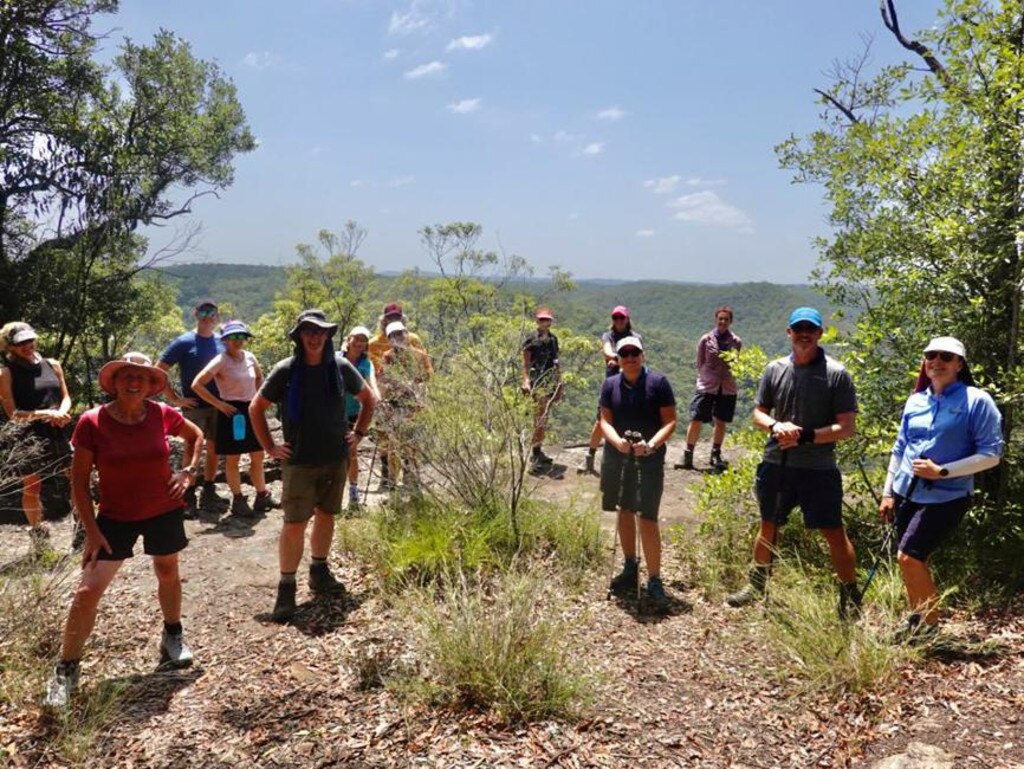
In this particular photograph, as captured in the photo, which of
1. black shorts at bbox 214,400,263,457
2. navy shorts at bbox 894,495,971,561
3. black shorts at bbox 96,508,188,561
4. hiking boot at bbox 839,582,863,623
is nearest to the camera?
black shorts at bbox 96,508,188,561

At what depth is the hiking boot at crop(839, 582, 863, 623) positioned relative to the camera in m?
3.88

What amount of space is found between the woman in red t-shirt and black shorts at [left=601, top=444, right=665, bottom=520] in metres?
2.82

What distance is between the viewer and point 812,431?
398cm

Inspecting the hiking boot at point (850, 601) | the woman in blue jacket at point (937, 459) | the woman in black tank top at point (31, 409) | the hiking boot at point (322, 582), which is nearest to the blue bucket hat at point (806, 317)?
the woman in blue jacket at point (937, 459)

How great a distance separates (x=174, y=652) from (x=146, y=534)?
0.78 meters

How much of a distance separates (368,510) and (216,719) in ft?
9.37

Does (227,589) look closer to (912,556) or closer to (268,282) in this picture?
(912,556)

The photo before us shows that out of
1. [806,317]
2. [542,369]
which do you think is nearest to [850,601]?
[806,317]

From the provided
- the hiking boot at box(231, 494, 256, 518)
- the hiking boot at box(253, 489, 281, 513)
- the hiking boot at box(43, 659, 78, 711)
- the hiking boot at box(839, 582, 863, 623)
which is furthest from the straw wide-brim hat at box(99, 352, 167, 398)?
the hiking boot at box(839, 582, 863, 623)

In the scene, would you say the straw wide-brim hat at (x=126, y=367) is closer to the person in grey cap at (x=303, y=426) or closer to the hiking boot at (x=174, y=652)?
the person in grey cap at (x=303, y=426)

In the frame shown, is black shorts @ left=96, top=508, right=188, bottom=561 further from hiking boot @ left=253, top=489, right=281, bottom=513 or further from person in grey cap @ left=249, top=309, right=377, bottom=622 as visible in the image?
hiking boot @ left=253, top=489, right=281, bottom=513

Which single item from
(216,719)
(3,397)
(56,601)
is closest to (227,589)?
(56,601)

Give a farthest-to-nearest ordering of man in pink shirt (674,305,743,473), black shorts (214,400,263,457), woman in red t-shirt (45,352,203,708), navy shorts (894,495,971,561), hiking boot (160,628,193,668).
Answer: man in pink shirt (674,305,743,473) < black shorts (214,400,263,457) < hiking boot (160,628,193,668) < navy shorts (894,495,971,561) < woman in red t-shirt (45,352,203,708)

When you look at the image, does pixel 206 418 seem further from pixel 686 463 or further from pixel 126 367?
pixel 686 463
